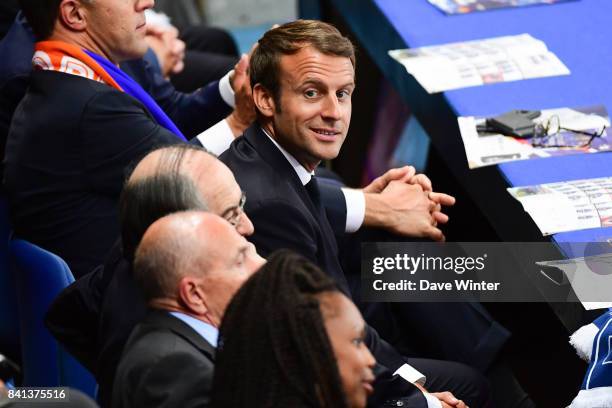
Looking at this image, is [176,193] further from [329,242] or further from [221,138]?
[221,138]

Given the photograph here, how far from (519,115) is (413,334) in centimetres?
71

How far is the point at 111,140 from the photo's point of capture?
263 cm

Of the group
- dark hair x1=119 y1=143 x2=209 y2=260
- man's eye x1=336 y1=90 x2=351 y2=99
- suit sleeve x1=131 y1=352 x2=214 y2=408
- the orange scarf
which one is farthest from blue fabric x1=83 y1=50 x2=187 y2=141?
suit sleeve x1=131 y1=352 x2=214 y2=408

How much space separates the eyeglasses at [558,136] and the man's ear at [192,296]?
1.45 m

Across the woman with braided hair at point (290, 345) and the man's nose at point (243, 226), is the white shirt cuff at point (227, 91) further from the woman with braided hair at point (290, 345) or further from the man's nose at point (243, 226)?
the woman with braided hair at point (290, 345)

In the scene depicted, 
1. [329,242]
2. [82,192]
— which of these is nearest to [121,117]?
[82,192]

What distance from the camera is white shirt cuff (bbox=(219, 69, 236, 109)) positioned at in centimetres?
346

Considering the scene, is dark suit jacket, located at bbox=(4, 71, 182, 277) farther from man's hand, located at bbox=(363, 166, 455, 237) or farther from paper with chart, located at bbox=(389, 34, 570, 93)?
paper with chart, located at bbox=(389, 34, 570, 93)

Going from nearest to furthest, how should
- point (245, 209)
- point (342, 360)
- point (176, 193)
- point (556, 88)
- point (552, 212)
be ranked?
point (342, 360) → point (176, 193) → point (245, 209) → point (552, 212) → point (556, 88)

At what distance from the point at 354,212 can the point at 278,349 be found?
4.97 feet

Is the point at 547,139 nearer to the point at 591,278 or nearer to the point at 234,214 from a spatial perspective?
the point at 591,278

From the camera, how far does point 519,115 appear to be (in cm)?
307

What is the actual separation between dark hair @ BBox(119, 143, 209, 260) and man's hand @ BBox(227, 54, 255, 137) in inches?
40.2

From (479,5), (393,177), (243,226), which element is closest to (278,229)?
(243,226)
